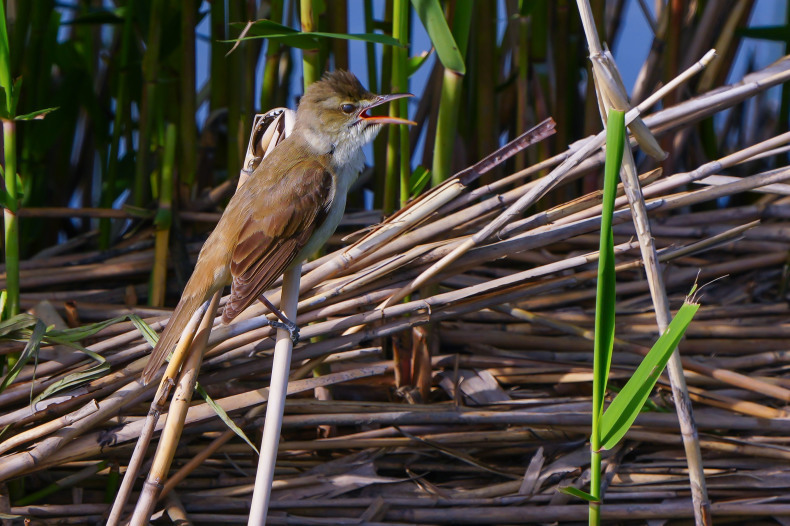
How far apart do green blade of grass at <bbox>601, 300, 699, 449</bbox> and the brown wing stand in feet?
2.69

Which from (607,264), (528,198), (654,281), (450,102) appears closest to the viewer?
(607,264)

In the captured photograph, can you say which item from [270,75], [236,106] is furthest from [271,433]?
[236,106]

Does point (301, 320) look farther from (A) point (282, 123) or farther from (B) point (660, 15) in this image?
(B) point (660, 15)

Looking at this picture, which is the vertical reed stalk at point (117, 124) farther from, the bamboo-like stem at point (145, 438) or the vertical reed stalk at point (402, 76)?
the bamboo-like stem at point (145, 438)

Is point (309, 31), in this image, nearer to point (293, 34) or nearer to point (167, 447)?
point (293, 34)

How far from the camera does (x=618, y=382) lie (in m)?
2.19

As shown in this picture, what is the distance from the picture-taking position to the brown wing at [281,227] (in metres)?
1.88

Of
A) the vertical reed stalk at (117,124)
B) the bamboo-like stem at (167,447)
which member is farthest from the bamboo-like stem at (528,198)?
the vertical reed stalk at (117,124)

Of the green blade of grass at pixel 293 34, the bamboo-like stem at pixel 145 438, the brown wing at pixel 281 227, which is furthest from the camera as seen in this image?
the brown wing at pixel 281 227

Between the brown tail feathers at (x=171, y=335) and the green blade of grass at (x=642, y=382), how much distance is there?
34.6 inches

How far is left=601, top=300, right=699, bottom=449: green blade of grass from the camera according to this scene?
49.8 inches

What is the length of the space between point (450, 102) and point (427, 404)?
740 millimetres

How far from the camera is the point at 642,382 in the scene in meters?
1.29

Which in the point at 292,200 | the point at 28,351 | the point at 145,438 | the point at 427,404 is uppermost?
the point at 292,200
